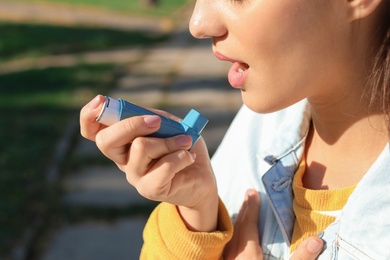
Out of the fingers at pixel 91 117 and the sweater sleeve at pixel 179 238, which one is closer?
the fingers at pixel 91 117

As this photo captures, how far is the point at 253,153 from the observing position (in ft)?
6.44

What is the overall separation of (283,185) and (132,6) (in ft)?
52.4

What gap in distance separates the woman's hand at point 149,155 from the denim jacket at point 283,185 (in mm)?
196

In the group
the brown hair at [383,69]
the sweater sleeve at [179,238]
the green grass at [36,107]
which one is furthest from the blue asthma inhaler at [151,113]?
the green grass at [36,107]

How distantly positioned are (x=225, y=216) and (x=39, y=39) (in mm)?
11121

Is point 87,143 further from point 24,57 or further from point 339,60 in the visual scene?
point 339,60

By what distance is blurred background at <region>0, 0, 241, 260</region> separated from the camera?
512cm

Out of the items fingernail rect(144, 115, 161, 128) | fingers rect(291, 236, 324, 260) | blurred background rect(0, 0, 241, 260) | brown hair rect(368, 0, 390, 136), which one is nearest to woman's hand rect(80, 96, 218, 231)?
Result: fingernail rect(144, 115, 161, 128)

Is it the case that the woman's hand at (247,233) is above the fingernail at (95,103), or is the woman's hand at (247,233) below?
below

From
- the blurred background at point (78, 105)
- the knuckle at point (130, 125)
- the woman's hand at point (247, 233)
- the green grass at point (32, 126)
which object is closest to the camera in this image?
the knuckle at point (130, 125)

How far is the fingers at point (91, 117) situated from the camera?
1542 mm

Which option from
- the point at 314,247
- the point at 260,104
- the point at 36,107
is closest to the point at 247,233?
the point at 314,247

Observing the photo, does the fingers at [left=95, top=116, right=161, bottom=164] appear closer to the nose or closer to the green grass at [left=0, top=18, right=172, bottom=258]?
the nose

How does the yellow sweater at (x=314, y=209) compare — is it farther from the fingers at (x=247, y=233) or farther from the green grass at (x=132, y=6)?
the green grass at (x=132, y=6)
